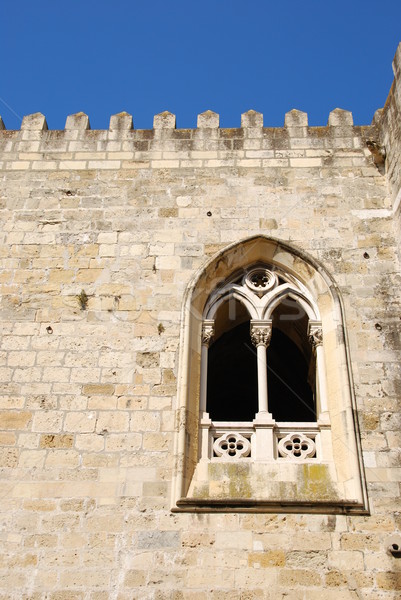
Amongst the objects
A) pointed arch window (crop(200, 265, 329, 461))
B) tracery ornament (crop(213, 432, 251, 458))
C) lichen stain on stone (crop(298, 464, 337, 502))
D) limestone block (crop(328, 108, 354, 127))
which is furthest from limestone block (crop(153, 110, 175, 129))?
lichen stain on stone (crop(298, 464, 337, 502))

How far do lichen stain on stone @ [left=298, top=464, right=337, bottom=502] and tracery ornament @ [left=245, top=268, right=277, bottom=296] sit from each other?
80.1 inches

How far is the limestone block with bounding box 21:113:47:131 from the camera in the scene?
27.5 ft

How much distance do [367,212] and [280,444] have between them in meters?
2.85

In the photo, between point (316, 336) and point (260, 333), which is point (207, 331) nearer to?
point (260, 333)

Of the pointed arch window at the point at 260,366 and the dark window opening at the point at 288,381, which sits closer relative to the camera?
the pointed arch window at the point at 260,366

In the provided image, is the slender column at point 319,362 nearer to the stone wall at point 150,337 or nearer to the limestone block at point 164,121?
the stone wall at point 150,337

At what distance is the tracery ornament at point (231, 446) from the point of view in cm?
624

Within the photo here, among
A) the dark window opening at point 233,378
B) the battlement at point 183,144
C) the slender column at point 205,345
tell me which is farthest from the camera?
the dark window opening at point 233,378

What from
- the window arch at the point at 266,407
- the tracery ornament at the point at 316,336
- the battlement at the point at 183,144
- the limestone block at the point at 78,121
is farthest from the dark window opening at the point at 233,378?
the limestone block at the point at 78,121

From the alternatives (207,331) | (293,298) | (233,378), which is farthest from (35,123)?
(233,378)

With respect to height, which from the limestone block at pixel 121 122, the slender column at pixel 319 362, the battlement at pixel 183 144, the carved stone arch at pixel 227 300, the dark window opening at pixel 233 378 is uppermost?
the limestone block at pixel 121 122

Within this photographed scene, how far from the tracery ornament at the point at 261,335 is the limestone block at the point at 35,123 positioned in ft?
12.4

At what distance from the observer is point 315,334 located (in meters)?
6.86

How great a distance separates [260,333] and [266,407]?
801mm
